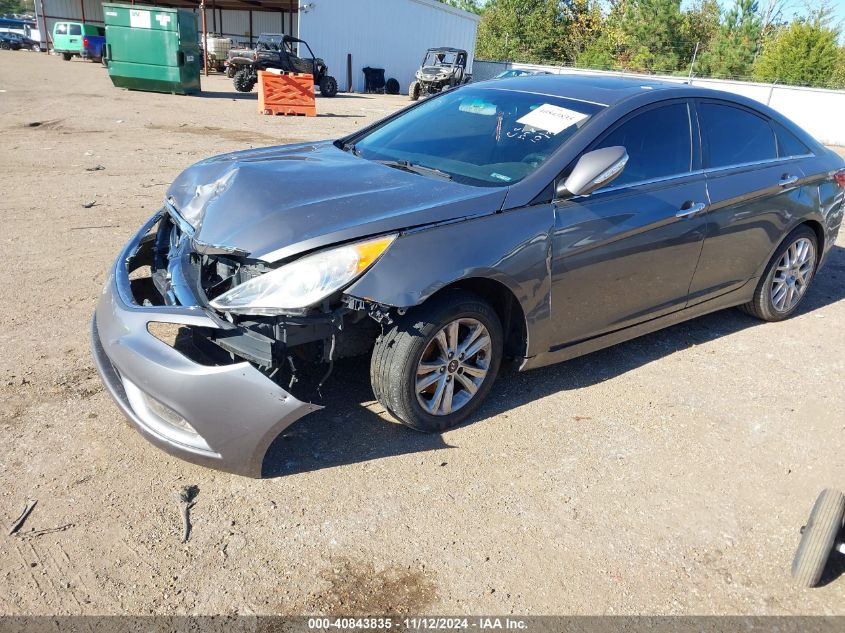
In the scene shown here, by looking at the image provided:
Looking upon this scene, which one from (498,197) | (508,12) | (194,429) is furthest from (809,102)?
(508,12)

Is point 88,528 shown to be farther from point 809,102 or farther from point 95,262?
point 809,102

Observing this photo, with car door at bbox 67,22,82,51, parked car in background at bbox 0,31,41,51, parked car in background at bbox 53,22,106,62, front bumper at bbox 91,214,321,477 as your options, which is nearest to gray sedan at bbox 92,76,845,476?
front bumper at bbox 91,214,321,477

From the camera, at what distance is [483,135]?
3811mm

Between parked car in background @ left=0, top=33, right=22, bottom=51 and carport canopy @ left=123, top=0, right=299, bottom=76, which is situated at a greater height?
carport canopy @ left=123, top=0, right=299, bottom=76

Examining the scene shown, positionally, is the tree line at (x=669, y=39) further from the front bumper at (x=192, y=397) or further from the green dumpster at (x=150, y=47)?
the front bumper at (x=192, y=397)

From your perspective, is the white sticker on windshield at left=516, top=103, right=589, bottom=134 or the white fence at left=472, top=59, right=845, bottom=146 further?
the white fence at left=472, top=59, right=845, bottom=146

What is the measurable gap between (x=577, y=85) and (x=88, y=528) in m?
3.47

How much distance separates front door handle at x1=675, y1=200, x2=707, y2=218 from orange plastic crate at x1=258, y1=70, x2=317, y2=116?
14.4 m

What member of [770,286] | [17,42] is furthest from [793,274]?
[17,42]

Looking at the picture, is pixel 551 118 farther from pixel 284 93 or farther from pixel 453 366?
pixel 284 93

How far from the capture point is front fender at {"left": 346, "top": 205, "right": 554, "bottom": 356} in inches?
111

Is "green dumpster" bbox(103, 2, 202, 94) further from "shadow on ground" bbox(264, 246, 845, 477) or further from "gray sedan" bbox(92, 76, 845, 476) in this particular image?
"shadow on ground" bbox(264, 246, 845, 477)

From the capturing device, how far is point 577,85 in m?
4.06

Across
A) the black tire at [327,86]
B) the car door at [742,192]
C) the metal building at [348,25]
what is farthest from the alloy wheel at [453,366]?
the metal building at [348,25]
